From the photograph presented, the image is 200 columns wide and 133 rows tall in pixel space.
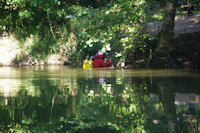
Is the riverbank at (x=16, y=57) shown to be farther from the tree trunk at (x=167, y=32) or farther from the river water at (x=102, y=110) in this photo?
the river water at (x=102, y=110)

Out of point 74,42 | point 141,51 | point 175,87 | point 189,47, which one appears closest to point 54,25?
point 74,42

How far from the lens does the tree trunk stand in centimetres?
1048

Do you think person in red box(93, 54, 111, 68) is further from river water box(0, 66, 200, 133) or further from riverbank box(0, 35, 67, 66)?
river water box(0, 66, 200, 133)

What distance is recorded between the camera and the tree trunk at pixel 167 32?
10.5 meters

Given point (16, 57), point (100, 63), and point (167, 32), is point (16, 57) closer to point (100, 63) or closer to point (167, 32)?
point (100, 63)

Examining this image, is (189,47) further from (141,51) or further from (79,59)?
(79,59)

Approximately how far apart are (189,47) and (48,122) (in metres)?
9.13

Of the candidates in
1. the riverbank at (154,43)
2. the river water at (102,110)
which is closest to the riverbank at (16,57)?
the riverbank at (154,43)

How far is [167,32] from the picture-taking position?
35.4ft

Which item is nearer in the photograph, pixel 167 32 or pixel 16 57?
pixel 167 32

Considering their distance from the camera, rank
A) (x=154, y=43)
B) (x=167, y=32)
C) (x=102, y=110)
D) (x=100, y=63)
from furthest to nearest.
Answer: (x=100, y=63) → (x=154, y=43) → (x=167, y=32) → (x=102, y=110)

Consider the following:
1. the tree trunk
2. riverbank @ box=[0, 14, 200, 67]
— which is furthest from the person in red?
the tree trunk

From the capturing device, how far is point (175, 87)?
550 cm

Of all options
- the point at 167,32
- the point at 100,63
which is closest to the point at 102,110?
the point at 167,32
